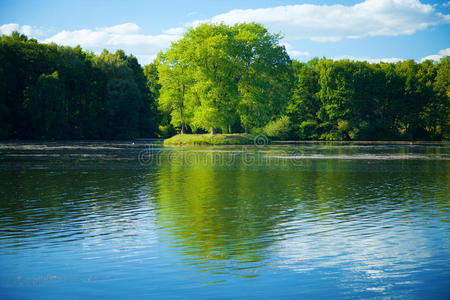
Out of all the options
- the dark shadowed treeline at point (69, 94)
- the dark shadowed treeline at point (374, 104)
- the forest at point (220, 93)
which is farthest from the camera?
the dark shadowed treeline at point (374, 104)

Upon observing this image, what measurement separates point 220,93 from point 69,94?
41.8 m

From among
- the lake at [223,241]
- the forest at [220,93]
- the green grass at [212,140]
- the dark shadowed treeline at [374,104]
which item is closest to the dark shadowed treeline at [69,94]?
the forest at [220,93]

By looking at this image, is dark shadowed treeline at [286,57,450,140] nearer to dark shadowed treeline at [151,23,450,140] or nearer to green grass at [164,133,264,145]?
dark shadowed treeline at [151,23,450,140]

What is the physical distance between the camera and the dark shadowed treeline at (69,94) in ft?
320

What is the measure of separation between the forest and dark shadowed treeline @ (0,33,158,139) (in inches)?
8.8

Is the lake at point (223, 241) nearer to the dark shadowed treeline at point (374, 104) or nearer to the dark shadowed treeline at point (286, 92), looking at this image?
the dark shadowed treeline at point (286, 92)

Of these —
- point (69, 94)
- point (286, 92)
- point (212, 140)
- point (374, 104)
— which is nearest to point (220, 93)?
point (212, 140)

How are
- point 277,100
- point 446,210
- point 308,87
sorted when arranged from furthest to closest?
point 308,87 → point 277,100 → point 446,210

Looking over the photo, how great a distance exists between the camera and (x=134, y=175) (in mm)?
30969

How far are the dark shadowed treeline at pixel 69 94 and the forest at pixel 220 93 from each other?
0.22m

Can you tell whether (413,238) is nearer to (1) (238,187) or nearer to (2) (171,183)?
(1) (238,187)

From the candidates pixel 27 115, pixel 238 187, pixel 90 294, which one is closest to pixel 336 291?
pixel 90 294

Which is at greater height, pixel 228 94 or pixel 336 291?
pixel 228 94

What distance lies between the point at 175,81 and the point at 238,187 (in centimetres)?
6736
